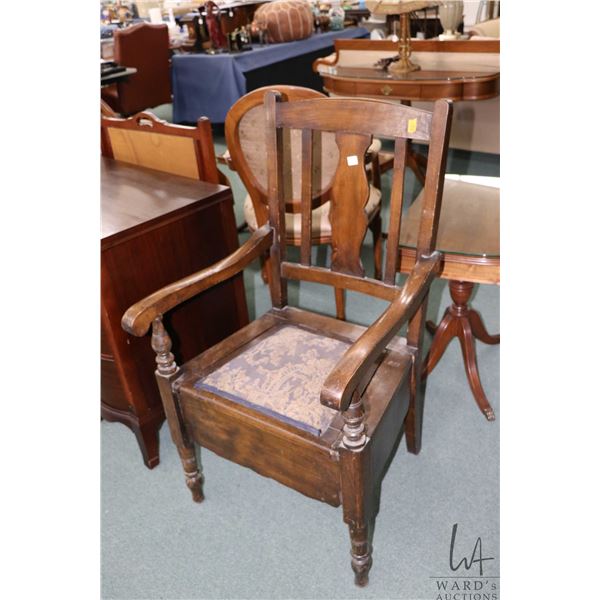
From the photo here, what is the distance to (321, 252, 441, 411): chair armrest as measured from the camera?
0.90 metres

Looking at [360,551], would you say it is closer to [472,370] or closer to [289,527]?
[289,527]

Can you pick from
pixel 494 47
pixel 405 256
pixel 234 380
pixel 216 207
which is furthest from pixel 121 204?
pixel 494 47

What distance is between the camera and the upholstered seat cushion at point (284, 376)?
1.14 m

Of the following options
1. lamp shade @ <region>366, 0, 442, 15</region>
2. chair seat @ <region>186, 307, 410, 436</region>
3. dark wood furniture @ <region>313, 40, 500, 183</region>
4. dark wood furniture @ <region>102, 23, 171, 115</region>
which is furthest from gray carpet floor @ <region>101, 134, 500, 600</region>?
dark wood furniture @ <region>102, 23, 171, 115</region>

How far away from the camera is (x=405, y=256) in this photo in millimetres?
1500

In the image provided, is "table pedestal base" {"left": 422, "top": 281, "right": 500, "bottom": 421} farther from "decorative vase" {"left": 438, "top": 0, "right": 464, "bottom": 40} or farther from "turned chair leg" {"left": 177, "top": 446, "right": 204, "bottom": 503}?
"decorative vase" {"left": 438, "top": 0, "right": 464, "bottom": 40}

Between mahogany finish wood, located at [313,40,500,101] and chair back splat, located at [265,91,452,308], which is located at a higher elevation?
mahogany finish wood, located at [313,40,500,101]

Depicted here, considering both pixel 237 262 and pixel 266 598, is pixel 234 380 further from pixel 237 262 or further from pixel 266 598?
pixel 266 598

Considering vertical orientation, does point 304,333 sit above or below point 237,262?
below

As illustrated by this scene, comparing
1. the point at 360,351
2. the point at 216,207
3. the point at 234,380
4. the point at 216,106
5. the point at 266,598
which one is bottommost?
the point at 266,598

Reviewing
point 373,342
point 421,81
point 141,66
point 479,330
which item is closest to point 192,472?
point 373,342

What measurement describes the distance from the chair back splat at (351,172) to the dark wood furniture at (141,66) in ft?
12.0

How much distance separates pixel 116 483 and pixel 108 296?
0.65m

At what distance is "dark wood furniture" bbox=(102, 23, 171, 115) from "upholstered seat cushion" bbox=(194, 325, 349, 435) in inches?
151
